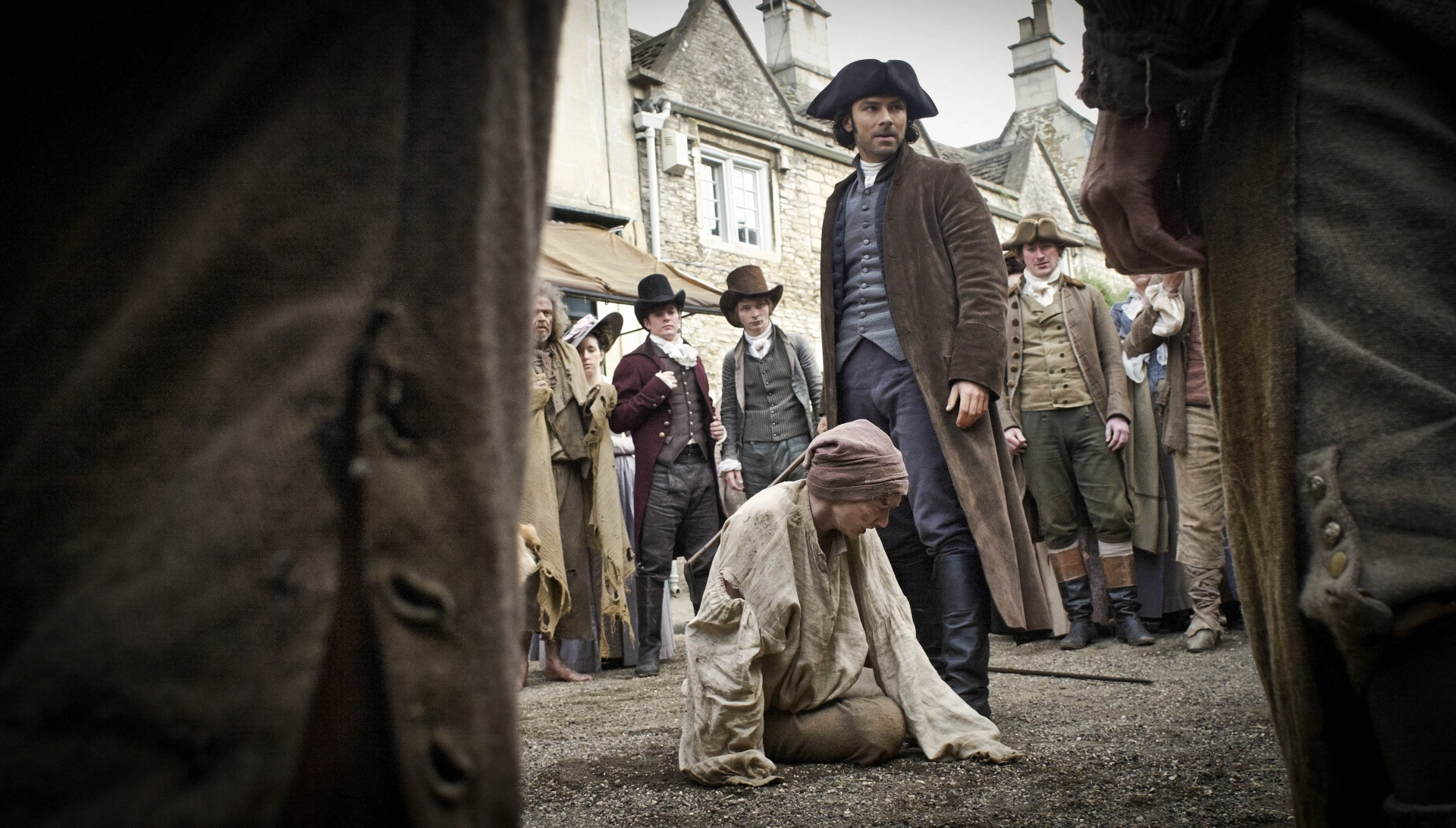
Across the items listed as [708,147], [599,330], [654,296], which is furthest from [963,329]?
[708,147]

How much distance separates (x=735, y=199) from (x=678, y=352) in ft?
33.2

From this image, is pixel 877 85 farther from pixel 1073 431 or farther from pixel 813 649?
pixel 1073 431

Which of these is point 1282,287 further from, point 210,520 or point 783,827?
point 783,827

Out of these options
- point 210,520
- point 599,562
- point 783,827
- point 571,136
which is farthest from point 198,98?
point 571,136

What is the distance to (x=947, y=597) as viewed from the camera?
12.8 feet

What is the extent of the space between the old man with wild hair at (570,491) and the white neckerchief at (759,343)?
38.9 inches

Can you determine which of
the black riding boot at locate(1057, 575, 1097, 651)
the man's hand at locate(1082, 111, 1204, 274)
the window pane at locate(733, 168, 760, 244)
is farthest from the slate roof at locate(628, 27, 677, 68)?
the man's hand at locate(1082, 111, 1204, 274)

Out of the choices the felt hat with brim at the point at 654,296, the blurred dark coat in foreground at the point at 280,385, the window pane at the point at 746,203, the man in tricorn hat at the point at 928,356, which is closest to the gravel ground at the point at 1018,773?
the man in tricorn hat at the point at 928,356

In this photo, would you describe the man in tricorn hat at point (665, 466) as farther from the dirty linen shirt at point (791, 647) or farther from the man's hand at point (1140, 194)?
the man's hand at point (1140, 194)

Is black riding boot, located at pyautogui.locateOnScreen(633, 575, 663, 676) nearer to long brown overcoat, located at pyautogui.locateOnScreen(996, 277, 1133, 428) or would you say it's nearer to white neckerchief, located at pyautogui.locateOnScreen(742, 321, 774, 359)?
white neckerchief, located at pyautogui.locateOnScreen(742, 321, 774, 359)

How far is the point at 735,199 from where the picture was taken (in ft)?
55.5

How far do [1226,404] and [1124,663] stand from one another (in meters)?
4.54

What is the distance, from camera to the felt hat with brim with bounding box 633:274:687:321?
746 cm

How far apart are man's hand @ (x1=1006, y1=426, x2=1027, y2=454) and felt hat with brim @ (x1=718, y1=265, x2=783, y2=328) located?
5.78ft
